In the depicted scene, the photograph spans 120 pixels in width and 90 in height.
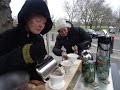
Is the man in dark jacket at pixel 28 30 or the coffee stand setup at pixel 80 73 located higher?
the man in dark jacket at pixel 28 30

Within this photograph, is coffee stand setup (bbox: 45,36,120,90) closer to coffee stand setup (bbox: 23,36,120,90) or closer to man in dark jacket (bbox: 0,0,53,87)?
coffee stand setup (bbox: 23,36,120,90)

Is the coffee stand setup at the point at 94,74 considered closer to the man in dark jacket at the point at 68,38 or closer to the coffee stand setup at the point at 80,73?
the coffee stand setup at the point at 80,73

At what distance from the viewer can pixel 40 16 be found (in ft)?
3.72

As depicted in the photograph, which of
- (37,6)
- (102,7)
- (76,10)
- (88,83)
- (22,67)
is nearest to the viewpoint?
(22,67)

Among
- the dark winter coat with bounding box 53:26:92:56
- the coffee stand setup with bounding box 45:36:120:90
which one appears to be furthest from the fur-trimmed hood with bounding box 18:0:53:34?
the dark winter coat with bounding box 53:26:92:56

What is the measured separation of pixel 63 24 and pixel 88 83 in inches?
33.3

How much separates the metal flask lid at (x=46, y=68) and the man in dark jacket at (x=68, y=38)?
0.77 meters

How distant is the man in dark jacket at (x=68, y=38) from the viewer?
85.9 inches

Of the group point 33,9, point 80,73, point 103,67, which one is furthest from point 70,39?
point 33,9

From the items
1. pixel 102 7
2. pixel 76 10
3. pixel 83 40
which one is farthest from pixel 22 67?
pixel 102 7

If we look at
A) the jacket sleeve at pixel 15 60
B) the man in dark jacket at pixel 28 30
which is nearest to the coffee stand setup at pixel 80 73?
the man in dark jacket at pixel 28 30

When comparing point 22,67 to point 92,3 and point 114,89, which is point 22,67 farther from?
point 92,3

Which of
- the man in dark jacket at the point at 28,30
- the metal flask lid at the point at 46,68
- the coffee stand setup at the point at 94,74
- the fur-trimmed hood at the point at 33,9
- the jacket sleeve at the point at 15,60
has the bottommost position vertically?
the coffee stand setup at the point at 94,74

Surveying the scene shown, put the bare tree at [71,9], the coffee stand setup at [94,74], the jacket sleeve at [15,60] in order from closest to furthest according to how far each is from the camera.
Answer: the jacket sleeve at [15,60]
the coffee stand setup at [94,74]
the bare tree at [71,9]
